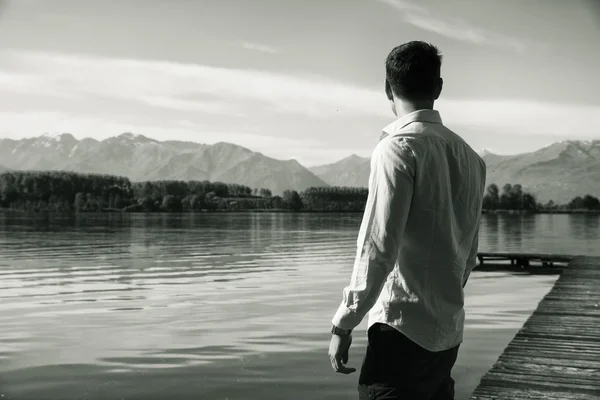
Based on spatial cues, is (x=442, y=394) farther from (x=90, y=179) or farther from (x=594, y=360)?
(x=90, y=179)

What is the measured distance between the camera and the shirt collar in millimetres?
2771

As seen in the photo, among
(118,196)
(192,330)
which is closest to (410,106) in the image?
(192,330)

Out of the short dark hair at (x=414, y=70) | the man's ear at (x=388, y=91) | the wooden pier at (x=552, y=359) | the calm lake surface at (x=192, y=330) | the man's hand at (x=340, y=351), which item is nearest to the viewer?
the man's hand at (x=340, y=351)

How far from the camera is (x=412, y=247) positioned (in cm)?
268

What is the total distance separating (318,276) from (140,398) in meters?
18.8

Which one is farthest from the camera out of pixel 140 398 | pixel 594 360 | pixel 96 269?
pixel 96 269

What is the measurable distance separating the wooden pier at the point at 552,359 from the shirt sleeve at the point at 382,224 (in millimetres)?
3843

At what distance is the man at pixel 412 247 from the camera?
8.51ft

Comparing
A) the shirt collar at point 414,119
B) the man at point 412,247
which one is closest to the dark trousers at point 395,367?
the man at point 412,247

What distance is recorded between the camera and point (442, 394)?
9.67 feet

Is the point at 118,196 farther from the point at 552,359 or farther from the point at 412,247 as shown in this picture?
the point at 412,247

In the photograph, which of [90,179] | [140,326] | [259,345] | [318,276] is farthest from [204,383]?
[90,179]

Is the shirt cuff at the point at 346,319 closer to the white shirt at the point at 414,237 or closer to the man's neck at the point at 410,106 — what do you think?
the white shirt at the point at 414,237

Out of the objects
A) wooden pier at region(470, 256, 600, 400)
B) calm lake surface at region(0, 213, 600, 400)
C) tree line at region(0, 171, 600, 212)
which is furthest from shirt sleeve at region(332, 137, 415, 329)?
tree line at region(0, 171, 600, 212)
